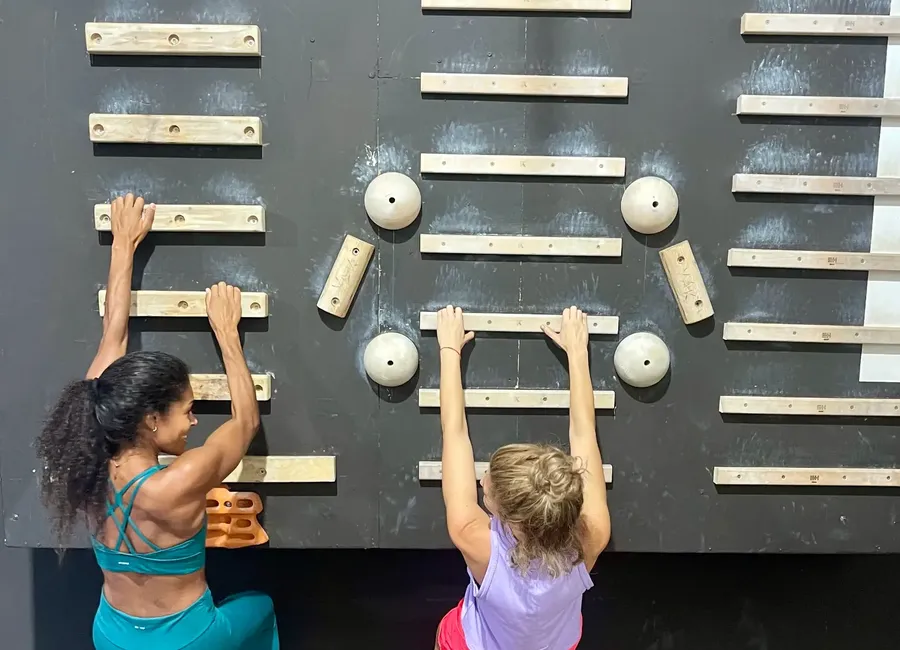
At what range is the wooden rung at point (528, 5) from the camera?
1632 mm

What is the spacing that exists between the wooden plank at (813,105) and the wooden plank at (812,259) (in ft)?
1.11

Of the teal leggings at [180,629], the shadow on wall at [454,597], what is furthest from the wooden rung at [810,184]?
the teal leggings at [180,629]

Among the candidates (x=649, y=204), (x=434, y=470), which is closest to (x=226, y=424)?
(x=434, y=470)

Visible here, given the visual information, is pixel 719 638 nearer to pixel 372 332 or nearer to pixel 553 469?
pixel 553 469

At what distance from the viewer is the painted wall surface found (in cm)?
166

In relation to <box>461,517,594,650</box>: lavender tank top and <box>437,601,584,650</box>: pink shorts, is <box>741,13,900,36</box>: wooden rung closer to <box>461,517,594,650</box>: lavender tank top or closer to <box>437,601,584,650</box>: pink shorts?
<box>461,517,594,650</box>: lavender tank top

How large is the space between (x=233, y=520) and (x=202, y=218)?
2.53 feet

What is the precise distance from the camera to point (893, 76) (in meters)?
1.69

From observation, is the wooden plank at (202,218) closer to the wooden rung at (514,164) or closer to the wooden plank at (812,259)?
the wooden rung at (514,164)

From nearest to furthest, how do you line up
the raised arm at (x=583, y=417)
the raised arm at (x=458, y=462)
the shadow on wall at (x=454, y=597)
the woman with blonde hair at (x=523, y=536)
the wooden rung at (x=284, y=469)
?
the woman with blonde hair at (x=523, y=536) < the raised arm at (x=458, y=462) < the raised arm at (x=583, y=417) < the wooden rung at (x=284, y=469) < the shadow on wall at (x=454, y=597)

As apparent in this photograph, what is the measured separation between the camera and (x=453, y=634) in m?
1.62

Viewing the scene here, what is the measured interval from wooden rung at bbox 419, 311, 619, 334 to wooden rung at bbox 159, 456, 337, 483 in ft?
1.46

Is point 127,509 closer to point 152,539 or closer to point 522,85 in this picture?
point 152,539

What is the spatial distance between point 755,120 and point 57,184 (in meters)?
1.73
